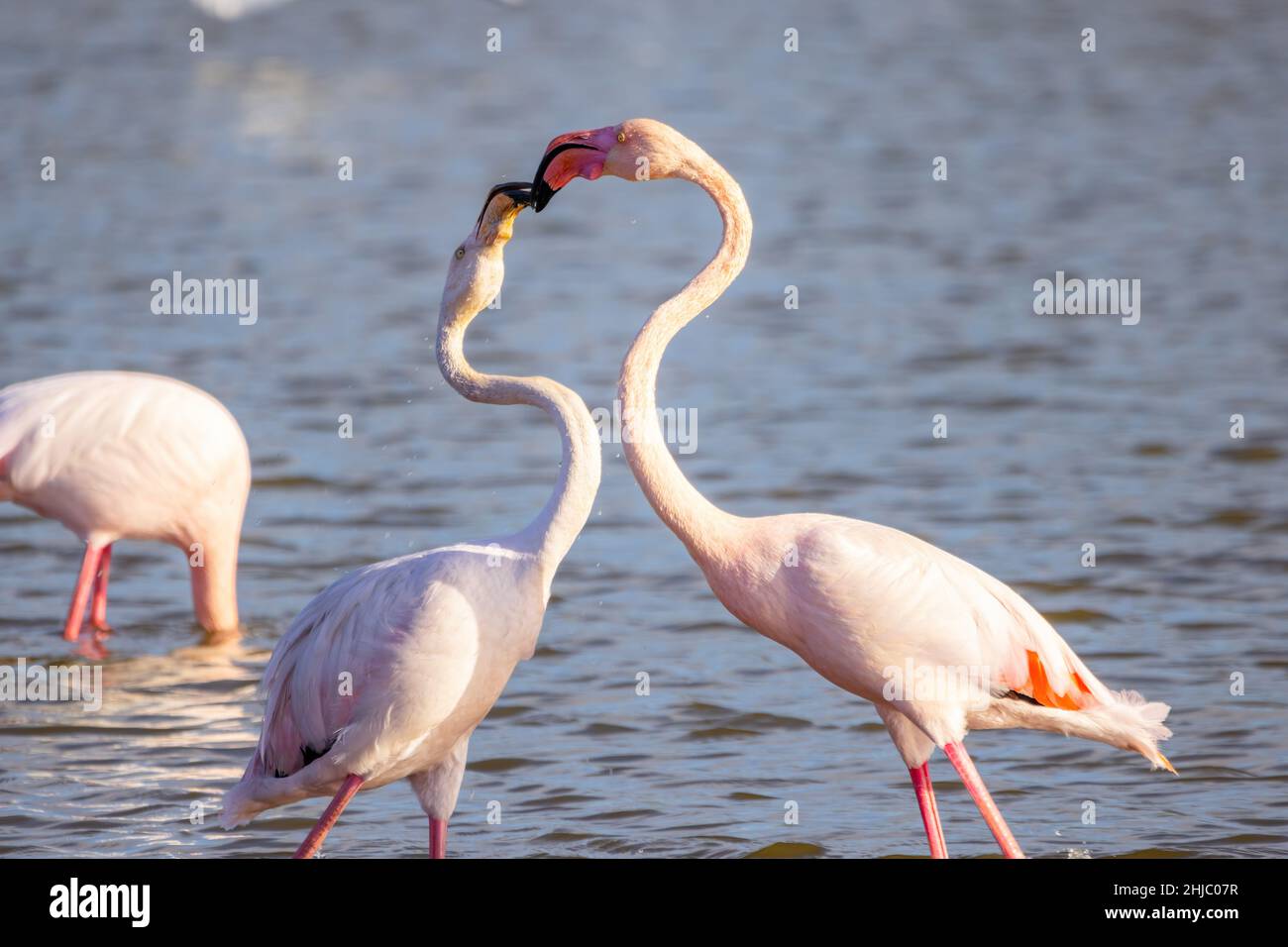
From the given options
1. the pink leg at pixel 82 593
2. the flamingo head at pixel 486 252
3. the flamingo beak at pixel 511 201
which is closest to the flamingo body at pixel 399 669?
the flamingo head at pixel 486 252

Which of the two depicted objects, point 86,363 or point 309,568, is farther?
point 86,363

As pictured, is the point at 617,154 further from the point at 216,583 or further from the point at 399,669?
the point at 216,583

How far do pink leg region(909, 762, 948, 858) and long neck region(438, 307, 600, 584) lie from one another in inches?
47.9

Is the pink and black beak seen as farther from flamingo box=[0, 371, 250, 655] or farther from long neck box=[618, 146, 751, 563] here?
flamingo box=[0, 371, 250, 655]

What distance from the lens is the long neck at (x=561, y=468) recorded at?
17.6ft

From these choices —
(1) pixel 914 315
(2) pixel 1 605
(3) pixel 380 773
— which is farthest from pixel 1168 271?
(3) pixel 380 773

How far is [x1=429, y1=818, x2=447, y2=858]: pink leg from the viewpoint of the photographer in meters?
5.64

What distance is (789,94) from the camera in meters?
22.0

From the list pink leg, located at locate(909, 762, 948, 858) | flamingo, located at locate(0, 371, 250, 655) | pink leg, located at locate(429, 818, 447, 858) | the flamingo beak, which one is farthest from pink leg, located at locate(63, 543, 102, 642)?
pink leg, located at locate(909, 762, 948, 858)

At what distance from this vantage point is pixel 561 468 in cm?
541

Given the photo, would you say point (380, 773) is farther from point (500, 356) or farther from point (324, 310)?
point (324, 310)

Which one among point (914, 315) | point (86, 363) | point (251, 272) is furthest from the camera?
point (251, 272)

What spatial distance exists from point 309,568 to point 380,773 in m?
4.03

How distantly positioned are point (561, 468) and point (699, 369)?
732 centimetres
